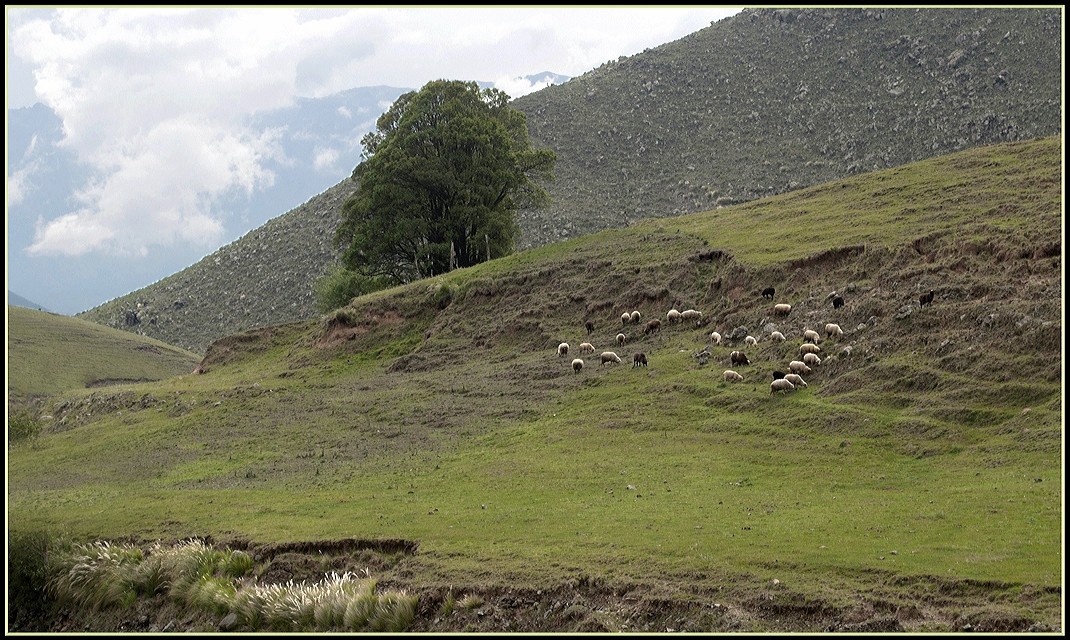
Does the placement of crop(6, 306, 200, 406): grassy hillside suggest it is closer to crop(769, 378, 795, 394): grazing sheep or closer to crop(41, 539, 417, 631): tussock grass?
crop(41, 539, 417, 631): tussock grass

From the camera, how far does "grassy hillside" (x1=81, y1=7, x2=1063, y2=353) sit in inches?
4405

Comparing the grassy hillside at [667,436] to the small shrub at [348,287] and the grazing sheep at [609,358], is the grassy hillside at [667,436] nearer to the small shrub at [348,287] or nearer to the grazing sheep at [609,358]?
the grazing sheep at [609,358]

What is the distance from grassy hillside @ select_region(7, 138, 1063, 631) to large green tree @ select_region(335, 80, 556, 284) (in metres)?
8.29

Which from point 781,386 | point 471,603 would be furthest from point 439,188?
point 471,603

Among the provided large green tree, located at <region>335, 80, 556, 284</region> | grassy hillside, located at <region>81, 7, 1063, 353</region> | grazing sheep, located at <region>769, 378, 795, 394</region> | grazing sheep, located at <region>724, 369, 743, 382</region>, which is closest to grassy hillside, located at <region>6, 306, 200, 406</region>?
grassy hillside, located at <region>81, 7, 1063, 353</region>

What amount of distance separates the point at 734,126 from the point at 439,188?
76.3 metres

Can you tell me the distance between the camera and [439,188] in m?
63.5

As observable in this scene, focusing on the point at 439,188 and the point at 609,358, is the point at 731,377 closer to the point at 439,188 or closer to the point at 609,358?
the point at 609,358

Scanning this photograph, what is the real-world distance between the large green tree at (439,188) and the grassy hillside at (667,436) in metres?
8.29

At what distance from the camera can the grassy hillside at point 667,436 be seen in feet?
59.3

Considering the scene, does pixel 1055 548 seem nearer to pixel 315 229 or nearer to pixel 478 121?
pixel 478 121

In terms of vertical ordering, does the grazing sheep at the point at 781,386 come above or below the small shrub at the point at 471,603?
above

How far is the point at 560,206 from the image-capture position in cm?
11231

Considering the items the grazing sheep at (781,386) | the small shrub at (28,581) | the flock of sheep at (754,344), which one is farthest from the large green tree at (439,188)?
the small shrub at (28,581)
